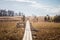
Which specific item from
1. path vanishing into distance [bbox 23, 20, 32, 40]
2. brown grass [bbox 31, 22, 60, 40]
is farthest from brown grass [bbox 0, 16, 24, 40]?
brown grass [bbox 31, 22, 60, 40]

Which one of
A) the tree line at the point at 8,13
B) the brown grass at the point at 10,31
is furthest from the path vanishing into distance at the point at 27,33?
the tree line at the point at 8,13

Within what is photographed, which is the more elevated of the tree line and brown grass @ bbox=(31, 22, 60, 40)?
the tree line

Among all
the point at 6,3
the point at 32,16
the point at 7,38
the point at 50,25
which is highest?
the point at 6,3

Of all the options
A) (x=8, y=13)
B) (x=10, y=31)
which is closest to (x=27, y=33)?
(x=10, y=31)

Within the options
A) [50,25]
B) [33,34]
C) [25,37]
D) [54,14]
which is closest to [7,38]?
[25,37]

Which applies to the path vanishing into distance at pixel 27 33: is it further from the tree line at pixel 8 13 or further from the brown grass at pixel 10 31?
the tree line at pixel 8 13

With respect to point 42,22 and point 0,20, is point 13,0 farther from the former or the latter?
point 42,22

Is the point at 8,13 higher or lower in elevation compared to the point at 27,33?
higher

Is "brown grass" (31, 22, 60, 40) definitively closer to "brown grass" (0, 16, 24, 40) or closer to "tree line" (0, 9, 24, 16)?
"brown grass" (0, 16, 24, 40)

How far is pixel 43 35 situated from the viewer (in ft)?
9.43

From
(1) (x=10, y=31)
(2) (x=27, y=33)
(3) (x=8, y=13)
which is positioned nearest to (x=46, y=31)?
(2) (x=27, y=33)

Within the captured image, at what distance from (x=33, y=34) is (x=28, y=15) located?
0.45m

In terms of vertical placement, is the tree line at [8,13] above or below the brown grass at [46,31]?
above

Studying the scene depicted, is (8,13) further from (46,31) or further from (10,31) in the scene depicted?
(46,31)
